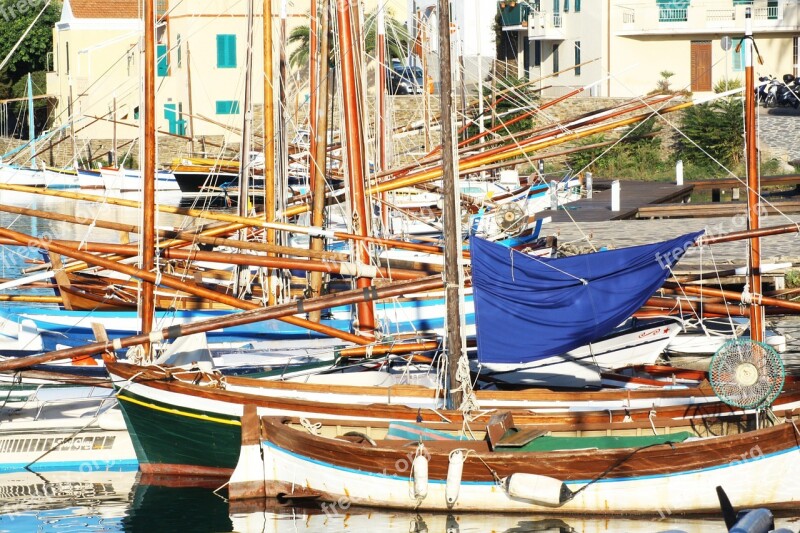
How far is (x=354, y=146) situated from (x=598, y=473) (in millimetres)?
6789

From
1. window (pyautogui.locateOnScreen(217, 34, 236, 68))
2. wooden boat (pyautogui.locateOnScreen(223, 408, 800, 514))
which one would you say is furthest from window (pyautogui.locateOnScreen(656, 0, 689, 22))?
wooden boat (pyautogui.locateOnScreen(223, 408, 800, 514))

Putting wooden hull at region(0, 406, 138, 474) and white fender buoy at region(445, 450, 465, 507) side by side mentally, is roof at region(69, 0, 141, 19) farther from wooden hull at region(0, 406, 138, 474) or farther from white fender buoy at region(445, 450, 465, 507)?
white fender buoy at region(445, 450, 465, 507)

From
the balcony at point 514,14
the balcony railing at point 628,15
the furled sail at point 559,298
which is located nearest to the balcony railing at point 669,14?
the balcony railing at point 628,15

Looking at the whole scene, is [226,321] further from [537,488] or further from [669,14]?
[669,14]

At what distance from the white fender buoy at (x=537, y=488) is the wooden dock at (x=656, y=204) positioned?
54.8 ft

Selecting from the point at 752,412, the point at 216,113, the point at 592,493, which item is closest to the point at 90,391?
the point at 592,493

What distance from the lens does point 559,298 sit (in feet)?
50.5

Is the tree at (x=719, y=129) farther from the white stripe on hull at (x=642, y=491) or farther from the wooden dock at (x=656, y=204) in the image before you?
the white stripe on hull at (x=642, y=491)

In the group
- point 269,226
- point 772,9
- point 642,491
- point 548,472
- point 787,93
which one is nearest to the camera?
point 548,472

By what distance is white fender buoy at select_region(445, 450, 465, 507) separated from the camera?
1362 centimetres

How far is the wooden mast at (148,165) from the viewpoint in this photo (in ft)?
53.3

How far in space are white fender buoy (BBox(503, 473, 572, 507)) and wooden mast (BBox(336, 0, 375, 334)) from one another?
5353 mm

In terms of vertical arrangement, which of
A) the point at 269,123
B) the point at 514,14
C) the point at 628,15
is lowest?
the point at 269,123

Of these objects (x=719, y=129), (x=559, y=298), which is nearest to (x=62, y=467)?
(x=559, y=298)
